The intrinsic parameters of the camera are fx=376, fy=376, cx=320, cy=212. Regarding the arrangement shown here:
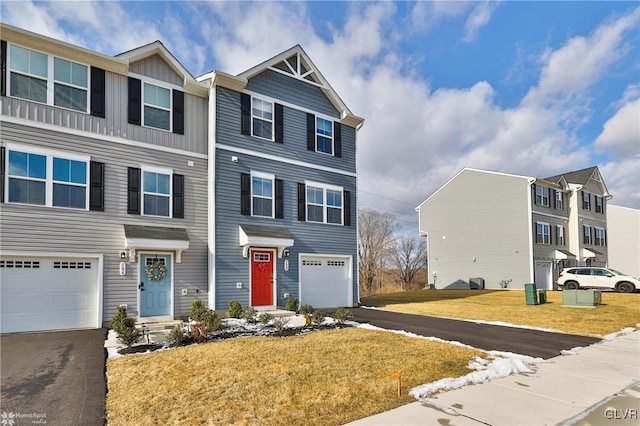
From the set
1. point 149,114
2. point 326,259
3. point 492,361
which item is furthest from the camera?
point 326,259

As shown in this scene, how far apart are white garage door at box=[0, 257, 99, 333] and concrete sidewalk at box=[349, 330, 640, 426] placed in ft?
30.6

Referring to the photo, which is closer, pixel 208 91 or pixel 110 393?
pixel 110 393

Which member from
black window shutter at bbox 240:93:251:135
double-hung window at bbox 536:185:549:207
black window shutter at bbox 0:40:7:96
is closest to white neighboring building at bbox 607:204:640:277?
double-hung window at bbox 536:185:549:207

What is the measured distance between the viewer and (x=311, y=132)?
50.8 ft

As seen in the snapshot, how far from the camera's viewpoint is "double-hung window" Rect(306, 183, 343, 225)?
15188 millimetres

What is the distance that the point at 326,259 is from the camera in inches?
611

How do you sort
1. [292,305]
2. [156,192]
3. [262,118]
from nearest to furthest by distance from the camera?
[156,192] → [292,305] → [262,118]

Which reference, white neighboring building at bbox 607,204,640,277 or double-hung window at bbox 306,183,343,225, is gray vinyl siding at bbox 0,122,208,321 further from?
white neighboring building at bbox 607,204,640,277

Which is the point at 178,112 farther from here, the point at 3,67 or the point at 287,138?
the point at 3,67

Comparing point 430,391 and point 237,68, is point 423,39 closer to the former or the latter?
point 237,68

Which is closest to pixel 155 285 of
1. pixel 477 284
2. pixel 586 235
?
pixel 477 284

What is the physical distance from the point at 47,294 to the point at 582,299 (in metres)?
18.6

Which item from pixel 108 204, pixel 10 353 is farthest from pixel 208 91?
pixel 10 353

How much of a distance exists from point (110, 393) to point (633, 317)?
606 inches
